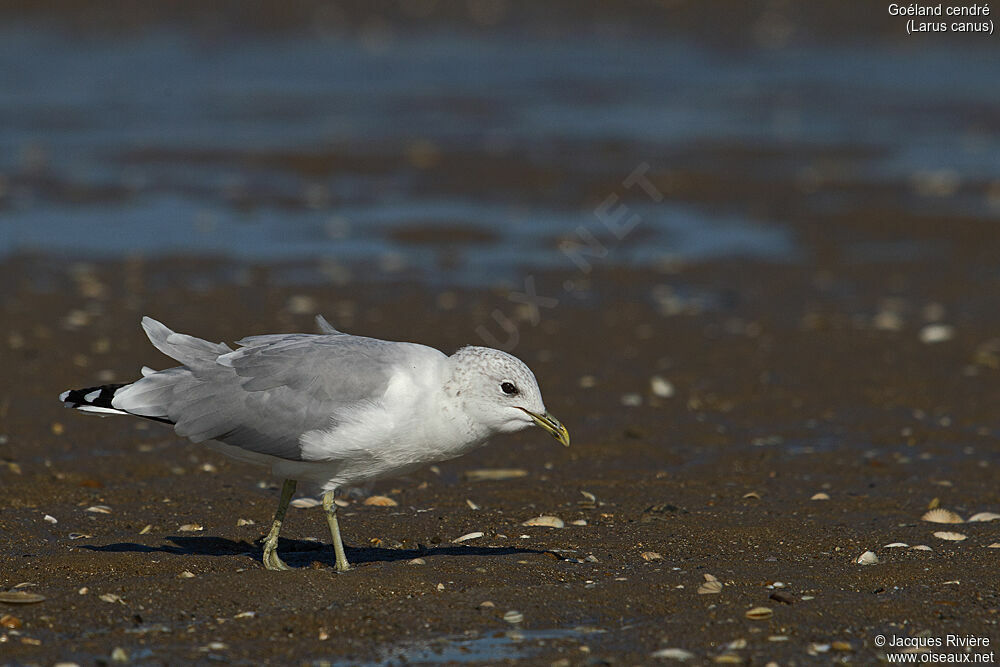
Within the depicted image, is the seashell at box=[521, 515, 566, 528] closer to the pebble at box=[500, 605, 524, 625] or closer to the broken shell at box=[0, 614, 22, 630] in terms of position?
the pebble at box=[500, 605, 524, 625]

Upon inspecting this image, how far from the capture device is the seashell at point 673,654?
19.8ft

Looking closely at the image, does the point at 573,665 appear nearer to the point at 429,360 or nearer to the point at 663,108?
the point at 429,360

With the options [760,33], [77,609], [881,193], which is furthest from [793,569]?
[760,33]

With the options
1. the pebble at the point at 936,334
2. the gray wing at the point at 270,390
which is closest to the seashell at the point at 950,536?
the gray wing at the point at 270,390

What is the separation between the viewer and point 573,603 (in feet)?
22.0

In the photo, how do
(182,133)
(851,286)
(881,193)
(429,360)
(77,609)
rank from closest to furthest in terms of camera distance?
(77,609) → (429,360) → (851,286) → (881,193) → (182,133)

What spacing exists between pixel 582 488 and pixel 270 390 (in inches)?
106

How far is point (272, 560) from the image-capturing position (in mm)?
7344

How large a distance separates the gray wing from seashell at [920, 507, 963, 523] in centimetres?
332

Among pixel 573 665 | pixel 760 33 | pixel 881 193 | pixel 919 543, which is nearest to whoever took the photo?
pixel 573 665

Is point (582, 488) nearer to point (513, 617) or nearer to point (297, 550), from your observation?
point (297, 550)

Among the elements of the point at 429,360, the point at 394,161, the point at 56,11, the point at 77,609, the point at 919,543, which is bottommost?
the point at 919,543

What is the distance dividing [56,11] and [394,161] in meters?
14.9

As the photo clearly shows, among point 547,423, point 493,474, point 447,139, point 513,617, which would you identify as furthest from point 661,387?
→ point 447,139
